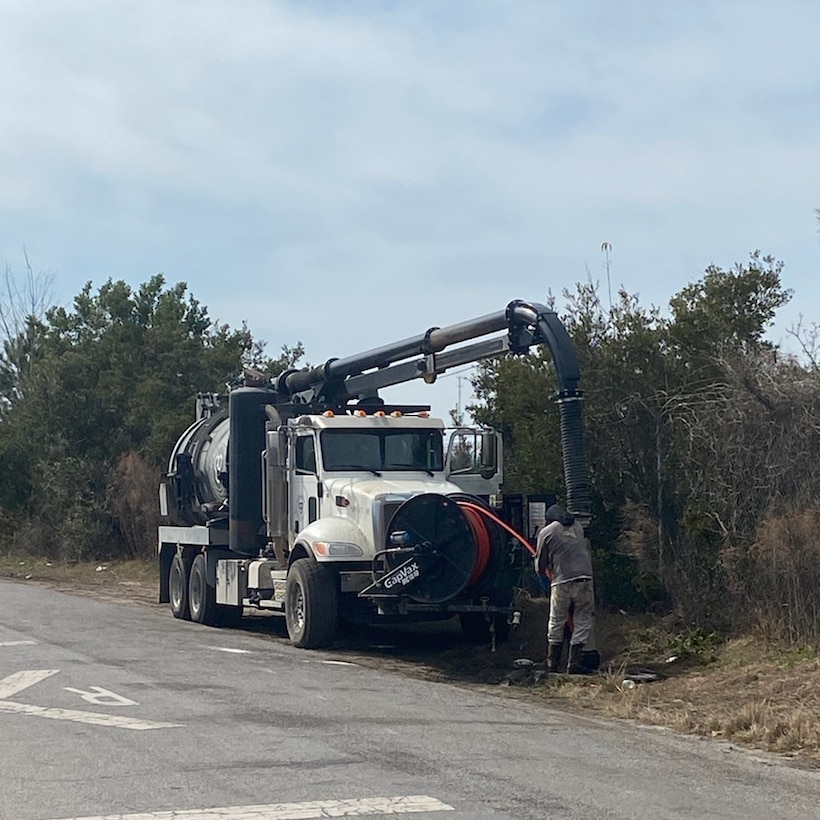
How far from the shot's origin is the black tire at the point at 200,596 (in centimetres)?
1905

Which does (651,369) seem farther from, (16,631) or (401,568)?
(16,631)

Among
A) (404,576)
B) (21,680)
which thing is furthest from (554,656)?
(21,680)

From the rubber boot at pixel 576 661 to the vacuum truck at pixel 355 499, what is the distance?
1.33 metres

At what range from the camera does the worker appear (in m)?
13.1

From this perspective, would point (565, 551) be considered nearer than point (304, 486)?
Yes

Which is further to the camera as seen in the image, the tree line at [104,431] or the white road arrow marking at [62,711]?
the tree line at [104,431]

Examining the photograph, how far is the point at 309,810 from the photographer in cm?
691

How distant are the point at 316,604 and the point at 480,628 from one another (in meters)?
2.23

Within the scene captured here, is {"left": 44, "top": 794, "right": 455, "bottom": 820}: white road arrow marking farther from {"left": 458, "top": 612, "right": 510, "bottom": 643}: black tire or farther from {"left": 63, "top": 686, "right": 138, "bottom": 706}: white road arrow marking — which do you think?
{"left": 458, "top": 612, "right": 510, "bottom": 643}: black tire

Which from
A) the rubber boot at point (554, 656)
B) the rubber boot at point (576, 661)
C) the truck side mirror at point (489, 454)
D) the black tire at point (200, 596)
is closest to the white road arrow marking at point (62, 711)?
the rubber boot at point (554, 656)

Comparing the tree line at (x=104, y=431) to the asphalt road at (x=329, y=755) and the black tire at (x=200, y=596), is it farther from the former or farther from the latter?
the asphalt road at (x=329, y=755)

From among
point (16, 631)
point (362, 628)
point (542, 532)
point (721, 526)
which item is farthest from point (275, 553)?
point (721, 526)

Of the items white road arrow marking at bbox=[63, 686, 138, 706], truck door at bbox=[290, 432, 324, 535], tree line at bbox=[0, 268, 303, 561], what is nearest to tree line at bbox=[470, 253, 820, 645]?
truck door at bbox=[290, 432, 324, 535]

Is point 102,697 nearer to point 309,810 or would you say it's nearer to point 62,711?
point 62,711
